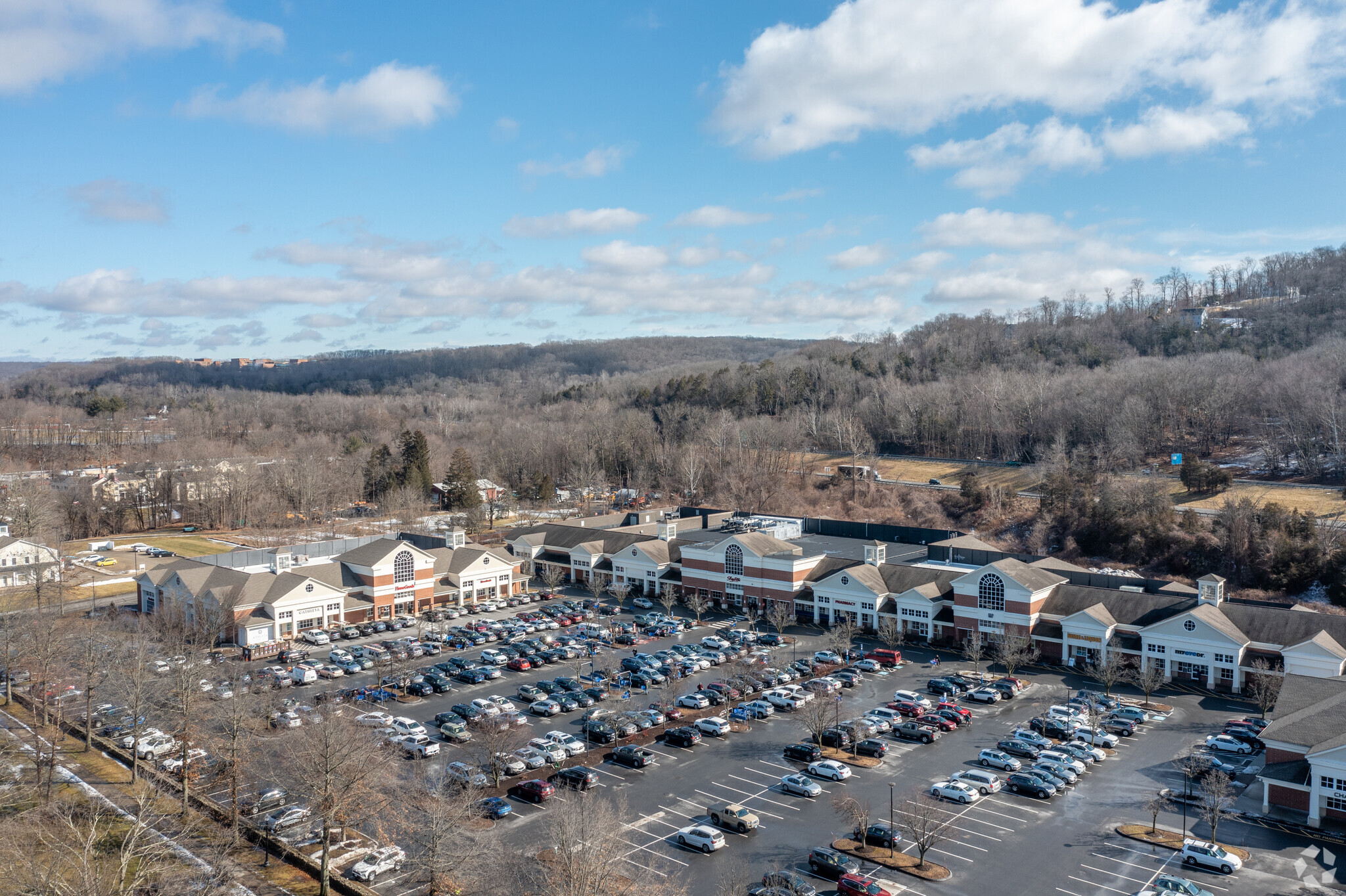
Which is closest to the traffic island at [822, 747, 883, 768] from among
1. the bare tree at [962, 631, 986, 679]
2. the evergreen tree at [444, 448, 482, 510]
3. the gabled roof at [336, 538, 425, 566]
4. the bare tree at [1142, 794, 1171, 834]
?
the bare tree at [1142, 794, 1171, 834]

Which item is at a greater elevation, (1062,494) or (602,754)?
(1062,494)

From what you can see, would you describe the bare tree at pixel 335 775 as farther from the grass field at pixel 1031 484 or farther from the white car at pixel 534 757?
the grass field at pixel 1031 484

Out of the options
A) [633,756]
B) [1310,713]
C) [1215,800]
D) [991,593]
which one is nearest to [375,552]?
[633,756]

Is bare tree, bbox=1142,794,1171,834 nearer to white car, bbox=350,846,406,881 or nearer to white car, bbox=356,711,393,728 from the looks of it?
white car, bbox=350,846,406,881

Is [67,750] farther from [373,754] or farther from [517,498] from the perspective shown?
[517,498]

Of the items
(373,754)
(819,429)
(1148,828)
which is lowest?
(1148,828)

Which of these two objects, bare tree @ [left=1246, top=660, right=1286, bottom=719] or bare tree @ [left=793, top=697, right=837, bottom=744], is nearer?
bare tree @ [left=793, top=697, right=837, bottom=744]

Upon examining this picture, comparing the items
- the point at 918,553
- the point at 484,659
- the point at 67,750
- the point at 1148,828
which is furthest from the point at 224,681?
the point at 918,553
